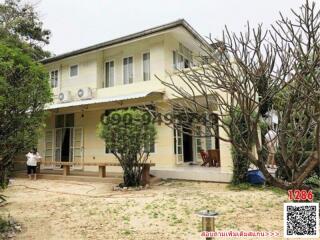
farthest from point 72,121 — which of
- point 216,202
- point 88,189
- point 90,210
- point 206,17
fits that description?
point 206,17

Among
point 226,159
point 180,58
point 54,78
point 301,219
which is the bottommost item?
point 301,219

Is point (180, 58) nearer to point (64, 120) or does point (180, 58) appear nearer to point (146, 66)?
point (146, 66)

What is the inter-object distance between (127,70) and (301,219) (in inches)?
691

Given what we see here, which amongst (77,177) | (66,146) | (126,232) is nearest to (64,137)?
(66,146)

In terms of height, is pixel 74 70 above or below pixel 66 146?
above

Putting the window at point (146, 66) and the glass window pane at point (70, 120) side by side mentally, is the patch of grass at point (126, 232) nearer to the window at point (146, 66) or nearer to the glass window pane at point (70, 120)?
the window at point (146, 66)

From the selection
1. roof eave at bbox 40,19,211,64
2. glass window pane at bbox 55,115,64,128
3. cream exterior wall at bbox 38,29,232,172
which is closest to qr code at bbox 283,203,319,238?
cream exterior wall at bbox 38,29,232,172

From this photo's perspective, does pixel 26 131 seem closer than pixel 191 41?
Yes

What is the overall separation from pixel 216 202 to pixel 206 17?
7337mm

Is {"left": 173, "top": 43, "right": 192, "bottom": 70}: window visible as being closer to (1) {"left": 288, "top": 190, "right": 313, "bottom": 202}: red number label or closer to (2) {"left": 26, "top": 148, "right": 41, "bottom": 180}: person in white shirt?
(2) {"left": 26, "top": 148, "right": 41, "bottom": 180}: person in white shirt

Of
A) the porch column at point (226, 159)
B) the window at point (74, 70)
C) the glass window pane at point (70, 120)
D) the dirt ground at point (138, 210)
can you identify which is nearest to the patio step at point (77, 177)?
the dirt ground at point (138, 210)

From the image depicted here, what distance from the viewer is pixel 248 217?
864 centimetres

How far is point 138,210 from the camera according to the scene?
32.4 feet

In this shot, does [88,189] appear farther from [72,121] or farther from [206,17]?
[206,17]
